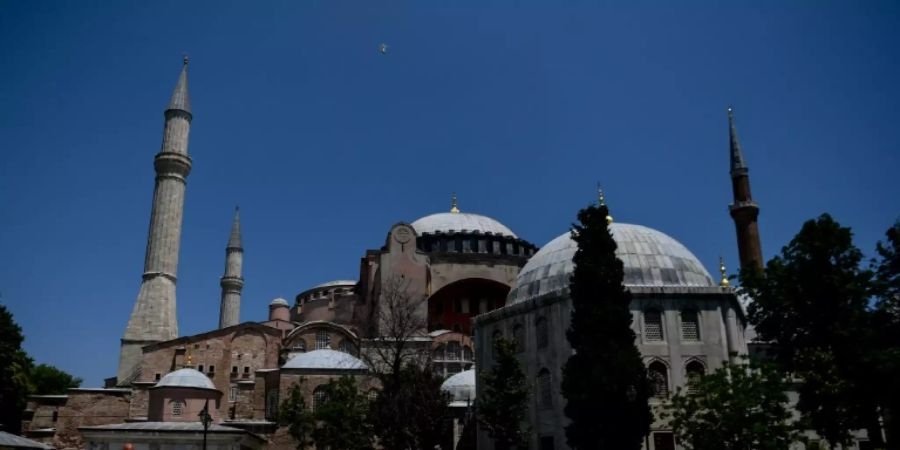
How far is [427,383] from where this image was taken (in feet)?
81.4

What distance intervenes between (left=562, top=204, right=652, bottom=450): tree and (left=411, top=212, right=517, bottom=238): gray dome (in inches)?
949

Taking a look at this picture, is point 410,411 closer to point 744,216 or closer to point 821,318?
point 821,318

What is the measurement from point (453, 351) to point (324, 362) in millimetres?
7274

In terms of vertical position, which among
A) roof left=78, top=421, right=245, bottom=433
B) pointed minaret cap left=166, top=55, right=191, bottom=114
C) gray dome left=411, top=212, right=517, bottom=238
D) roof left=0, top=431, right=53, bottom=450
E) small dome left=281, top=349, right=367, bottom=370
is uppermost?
pointed minaret cap left=166, top=55, right=191, bottom=114

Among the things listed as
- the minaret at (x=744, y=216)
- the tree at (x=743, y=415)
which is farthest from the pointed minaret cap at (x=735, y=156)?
the tree at (x=743, y=415)

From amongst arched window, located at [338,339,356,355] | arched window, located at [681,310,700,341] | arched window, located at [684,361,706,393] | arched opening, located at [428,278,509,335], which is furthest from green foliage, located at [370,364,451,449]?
arched opening, located at [428,278,509,335]

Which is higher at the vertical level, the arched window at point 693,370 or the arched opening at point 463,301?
the arched opening at point 463,301

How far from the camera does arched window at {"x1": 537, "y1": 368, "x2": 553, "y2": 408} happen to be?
895 inches

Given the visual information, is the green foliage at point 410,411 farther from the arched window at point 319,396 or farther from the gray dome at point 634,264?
the arched window at point 319,396

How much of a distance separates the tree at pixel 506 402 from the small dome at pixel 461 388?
764 centimetres

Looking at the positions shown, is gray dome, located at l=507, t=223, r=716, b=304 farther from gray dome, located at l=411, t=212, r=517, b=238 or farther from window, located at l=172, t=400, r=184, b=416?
gray dome, located at l=411, t=212, r=517, b=238

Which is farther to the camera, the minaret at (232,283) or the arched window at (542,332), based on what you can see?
the minaret at (232,283)

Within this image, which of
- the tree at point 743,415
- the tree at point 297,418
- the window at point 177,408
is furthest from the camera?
the window at point 177,408

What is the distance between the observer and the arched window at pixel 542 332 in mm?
23317
